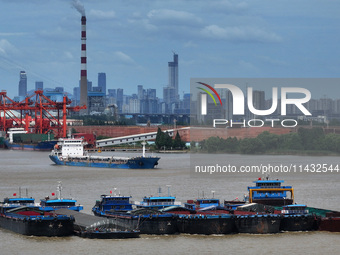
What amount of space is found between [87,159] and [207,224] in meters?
34.8

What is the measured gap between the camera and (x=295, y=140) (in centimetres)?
6925

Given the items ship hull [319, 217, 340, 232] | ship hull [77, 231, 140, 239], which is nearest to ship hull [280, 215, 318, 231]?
ship hull [319, 217, 340, 232]

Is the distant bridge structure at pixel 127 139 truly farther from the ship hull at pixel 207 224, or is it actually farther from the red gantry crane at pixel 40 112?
the ship hull at pixel 207 224

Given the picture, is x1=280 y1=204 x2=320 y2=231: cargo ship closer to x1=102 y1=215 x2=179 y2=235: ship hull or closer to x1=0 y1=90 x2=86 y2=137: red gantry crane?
x1=102 y1=215 x2=179 y2=235: ship hull

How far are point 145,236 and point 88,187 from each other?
1397 centimetres

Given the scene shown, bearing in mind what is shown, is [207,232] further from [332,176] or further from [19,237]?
[332,176]

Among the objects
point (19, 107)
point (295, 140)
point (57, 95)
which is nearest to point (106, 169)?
point (295, 140)

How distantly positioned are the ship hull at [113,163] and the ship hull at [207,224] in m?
Answer: 28.4

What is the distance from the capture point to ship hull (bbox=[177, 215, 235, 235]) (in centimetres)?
2331

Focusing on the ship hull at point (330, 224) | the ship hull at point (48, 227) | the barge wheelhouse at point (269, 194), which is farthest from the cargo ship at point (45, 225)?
the barge wheelhouse at point (269, 194)

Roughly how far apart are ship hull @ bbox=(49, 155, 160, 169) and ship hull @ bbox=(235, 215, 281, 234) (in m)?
28.4

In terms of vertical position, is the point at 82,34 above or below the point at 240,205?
above

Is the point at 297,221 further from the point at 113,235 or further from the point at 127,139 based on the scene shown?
the point at 127,139

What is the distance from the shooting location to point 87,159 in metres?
57.6
